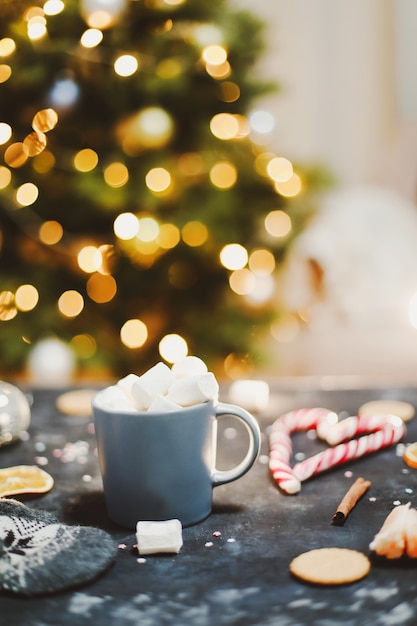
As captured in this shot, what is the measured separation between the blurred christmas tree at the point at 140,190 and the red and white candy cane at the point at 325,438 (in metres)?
1.14

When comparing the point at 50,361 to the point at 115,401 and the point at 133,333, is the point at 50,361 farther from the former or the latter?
the point at 115,401

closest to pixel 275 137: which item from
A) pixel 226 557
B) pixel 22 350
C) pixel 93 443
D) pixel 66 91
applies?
pixel 66 91

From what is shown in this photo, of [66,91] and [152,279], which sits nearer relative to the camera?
[66,91]

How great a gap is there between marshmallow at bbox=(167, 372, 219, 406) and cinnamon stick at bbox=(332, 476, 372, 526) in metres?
0.14

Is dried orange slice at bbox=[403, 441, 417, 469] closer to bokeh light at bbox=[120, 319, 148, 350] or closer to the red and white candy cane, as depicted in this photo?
the red and white candy cane

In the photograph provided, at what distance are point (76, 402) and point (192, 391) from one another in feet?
1.23

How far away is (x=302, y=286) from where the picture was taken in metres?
1.99

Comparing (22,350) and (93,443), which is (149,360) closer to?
(22,350)

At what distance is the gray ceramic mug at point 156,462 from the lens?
0.56m

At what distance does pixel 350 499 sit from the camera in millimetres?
585

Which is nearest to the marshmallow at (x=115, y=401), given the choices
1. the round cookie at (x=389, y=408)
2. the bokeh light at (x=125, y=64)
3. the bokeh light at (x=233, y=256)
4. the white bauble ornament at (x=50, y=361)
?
the round cookie at (x=389, y=408)

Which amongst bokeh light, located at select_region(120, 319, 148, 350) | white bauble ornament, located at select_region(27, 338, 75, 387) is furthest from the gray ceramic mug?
bokeh light, located at select_region(120, 319, 148, 350)

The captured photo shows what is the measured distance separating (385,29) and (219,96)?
4.32 ft

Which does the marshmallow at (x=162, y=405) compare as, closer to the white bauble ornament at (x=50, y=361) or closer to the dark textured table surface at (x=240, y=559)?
the dark textured table surface at (x=240, y=559)
